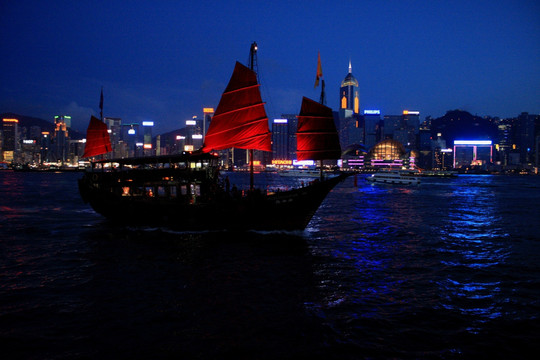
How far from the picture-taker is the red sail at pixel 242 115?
24500 mm

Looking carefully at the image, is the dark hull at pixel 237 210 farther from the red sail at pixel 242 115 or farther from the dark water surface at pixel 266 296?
the red sail at pixel 242 115

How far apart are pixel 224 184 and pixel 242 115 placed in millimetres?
5301

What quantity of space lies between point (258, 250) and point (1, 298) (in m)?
10.7

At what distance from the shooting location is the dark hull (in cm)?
2159

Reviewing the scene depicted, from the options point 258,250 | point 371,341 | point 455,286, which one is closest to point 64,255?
point 258,250

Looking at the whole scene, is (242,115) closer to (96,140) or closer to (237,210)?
(237,210)

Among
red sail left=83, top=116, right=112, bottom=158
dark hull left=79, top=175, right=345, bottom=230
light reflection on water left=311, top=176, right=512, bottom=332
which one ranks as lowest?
light reflection on water left=311, top=176, right=512, bottom=332

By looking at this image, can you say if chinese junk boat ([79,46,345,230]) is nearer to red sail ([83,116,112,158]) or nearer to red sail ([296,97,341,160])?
red sail ([296,97,341,160])

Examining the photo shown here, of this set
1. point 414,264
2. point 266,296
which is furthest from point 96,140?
point 414,264

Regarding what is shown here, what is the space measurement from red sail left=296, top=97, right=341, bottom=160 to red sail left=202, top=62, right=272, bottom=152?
4.19 metres

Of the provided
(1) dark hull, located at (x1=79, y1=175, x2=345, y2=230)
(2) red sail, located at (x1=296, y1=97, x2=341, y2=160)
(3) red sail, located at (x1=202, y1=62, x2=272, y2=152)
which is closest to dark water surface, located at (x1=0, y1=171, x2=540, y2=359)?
(1) dark hull, located at (x1=79, y1=175, x2=345, y2=230)

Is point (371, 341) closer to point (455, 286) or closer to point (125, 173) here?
point (455, 286)

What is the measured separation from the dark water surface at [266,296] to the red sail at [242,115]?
6.98 m

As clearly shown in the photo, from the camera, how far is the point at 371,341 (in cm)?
878
